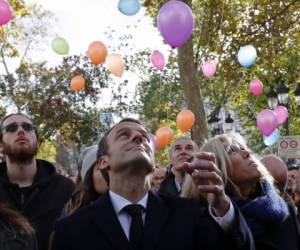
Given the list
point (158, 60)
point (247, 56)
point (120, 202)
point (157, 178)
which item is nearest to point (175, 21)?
point (157, 178)

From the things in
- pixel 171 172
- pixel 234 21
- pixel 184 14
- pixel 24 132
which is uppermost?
pixel 234 21

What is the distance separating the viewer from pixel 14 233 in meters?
2.93

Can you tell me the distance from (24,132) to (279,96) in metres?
9.87

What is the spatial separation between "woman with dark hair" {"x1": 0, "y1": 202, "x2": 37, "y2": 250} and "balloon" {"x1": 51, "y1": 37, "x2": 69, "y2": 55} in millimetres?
8605

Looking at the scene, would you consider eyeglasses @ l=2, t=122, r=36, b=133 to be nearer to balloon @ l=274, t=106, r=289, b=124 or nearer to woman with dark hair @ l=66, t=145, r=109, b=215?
woman with dark hair @ l=66, t=145, r=109, b=215

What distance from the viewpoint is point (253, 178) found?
3707 mm

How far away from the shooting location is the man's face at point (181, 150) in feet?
20.1

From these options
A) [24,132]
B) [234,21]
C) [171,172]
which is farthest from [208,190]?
[234,21]

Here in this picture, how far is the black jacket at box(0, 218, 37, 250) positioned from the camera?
2861 mm

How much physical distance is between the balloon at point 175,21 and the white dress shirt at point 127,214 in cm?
534

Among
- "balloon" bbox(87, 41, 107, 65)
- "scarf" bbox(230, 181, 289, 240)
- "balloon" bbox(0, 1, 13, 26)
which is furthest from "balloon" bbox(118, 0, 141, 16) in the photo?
"scarf" bbox(230, 181, 289, 240)

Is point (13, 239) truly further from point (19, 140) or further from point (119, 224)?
point (19, 140)

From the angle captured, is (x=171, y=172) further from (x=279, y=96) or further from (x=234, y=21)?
(x=234, y=21)

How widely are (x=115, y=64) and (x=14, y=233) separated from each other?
8663mm
